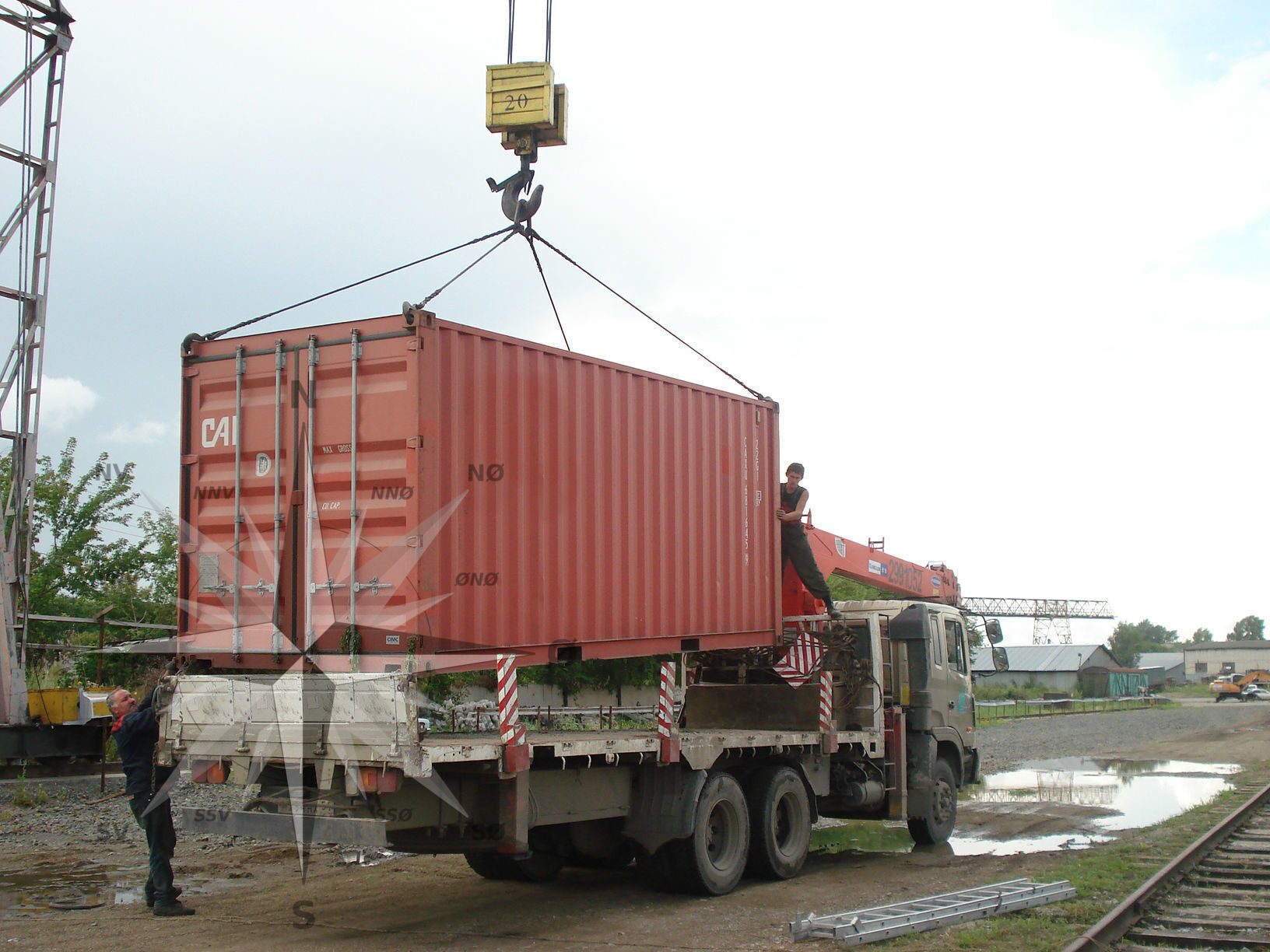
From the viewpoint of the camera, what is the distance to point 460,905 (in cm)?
890

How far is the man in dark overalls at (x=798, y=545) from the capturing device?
11.8 metres

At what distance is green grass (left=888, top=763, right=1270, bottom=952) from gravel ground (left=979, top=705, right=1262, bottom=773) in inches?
369

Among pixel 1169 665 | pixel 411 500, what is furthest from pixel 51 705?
pixel 1169 665

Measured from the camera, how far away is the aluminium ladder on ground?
726 centimetres

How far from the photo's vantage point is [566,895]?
947 centimetres

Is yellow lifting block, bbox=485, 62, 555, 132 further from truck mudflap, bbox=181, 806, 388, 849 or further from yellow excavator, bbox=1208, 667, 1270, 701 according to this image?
yellow excavator, bbox=1208, 667, 1270, 701

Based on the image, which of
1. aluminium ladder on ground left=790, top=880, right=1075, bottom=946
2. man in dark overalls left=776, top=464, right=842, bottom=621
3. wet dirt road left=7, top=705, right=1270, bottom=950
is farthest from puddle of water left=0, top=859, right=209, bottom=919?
man in dark overalls left=776, top=464, right=842, bottom=621

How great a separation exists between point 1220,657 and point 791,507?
144 m

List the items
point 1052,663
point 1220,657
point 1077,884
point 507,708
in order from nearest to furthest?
point 507,708 < point 1077,884 < point 1052,663 < point 1220,657

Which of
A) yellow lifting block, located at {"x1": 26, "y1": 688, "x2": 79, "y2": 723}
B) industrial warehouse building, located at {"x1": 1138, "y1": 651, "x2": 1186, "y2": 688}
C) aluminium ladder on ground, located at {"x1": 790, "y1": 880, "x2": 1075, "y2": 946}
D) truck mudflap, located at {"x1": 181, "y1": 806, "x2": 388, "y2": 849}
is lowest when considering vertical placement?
industrial warehouse building, located at {"x1": 1138, "y1": 651, "x2": 1186, "y2": 688}

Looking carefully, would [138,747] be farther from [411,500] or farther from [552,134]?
[552,134]

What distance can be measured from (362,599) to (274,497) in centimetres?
108

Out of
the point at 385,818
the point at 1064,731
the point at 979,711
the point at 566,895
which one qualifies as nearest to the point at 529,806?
the point at 385,818

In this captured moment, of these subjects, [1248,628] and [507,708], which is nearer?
[507,708]
